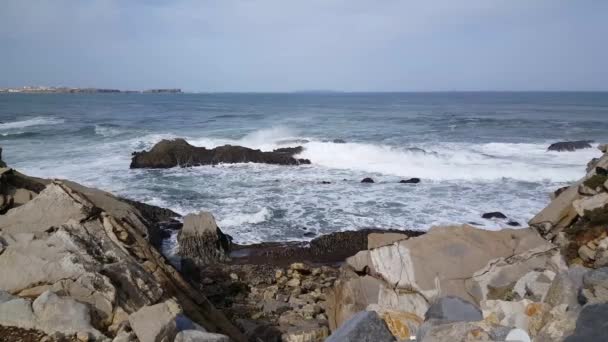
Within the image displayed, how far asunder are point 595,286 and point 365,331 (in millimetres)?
2228

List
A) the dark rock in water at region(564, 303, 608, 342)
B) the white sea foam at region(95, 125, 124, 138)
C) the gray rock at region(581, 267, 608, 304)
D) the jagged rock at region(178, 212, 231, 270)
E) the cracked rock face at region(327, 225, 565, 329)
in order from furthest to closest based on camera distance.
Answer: the white sea foam at region(95, 125, 124, 138)
the jagged rock at region(178, 212, 231, 270)
the cracked rock face at region(327, 225, 565, 329)
the gray rock at region(581, 267, 608, 304)
the dark rock in water at region(564, 303, 608, 342)

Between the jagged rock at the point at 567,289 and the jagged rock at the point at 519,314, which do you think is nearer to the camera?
the jagged rock at the point at 519,314

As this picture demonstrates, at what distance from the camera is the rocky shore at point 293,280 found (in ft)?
14.8

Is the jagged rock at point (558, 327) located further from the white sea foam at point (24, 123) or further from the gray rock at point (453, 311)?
the white sea foam at point (24, 123)

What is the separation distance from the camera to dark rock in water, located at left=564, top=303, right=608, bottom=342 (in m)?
3.46

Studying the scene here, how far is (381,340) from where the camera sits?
4613 millimetres

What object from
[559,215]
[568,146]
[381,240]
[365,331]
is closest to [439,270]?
[381,240]

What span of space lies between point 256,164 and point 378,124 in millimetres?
24400

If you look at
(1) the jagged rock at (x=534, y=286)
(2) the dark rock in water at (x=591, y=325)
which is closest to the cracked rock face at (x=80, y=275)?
→ (1) the jagged rock at (x=534, y=286)

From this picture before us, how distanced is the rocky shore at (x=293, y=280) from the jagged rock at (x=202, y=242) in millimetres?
32

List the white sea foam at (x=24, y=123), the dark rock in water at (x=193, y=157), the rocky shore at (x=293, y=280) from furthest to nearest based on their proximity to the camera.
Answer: the white sea foam at (x=24, y=123) < the dark rock in water at (x=193, y=157) < the rocky shore at (x=293, y=280)

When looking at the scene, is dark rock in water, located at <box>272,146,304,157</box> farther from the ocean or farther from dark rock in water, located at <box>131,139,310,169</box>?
dark rock in water, located at <box>131,139,310,169</box>

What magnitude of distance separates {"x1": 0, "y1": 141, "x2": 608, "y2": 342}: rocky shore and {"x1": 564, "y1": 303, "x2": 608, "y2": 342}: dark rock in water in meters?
0.01

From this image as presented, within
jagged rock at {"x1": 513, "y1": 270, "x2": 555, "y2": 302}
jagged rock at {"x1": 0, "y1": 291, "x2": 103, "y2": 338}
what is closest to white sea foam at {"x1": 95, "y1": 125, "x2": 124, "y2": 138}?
jagged rock at {"x1": 0, "y1": 291, "x2": 103, "y2": 338}
